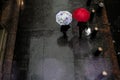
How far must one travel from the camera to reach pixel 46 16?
8.95 metres

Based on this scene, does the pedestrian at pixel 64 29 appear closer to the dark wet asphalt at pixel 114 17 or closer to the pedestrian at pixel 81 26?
the pedestrian at pixel 81 26

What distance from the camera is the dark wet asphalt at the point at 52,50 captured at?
24.4 ft

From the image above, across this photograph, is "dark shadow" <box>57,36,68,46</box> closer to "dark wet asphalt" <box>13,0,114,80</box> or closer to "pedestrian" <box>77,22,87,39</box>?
"dark wet asphalt" <box>13,0,114,80</box>

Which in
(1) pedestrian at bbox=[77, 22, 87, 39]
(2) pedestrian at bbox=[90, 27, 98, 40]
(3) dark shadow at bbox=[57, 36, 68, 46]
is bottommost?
(3) dark shadow at bbox=[57, 36, 68, 46]

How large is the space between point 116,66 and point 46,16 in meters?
4.12

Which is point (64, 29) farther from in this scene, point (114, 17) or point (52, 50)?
point (114, 17)

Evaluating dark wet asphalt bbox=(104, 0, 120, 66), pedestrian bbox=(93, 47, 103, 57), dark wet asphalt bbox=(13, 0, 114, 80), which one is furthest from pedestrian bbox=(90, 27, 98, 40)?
dark wet asphalt bbox=(104, 0, 120, 66)

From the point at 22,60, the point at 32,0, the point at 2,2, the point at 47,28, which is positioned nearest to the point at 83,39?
the point at 47,28

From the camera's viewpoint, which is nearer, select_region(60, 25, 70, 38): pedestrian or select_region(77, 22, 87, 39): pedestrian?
select_region(77, 22, 87, 39): pedestrian

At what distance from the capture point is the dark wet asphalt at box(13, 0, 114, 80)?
24.4ft

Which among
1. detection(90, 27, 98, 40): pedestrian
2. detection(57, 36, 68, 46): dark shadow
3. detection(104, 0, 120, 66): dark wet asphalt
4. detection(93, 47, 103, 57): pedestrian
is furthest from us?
detection(104, 0, 120, 66): dark wet asphalt

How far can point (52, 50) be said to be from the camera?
8.01m

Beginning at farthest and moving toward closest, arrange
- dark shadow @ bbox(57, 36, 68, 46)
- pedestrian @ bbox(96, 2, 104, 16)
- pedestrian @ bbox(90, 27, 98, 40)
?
pedestrian @ bbox(96, 2, 104, 16), dark shadow @ bbox(57, 36, 68, 46), pedestrian @ bbox(90, 27, 98, 40)

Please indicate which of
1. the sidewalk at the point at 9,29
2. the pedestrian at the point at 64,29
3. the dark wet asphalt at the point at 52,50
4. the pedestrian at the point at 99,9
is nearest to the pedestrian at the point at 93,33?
the dark wet asphalt at the point at 52,50
